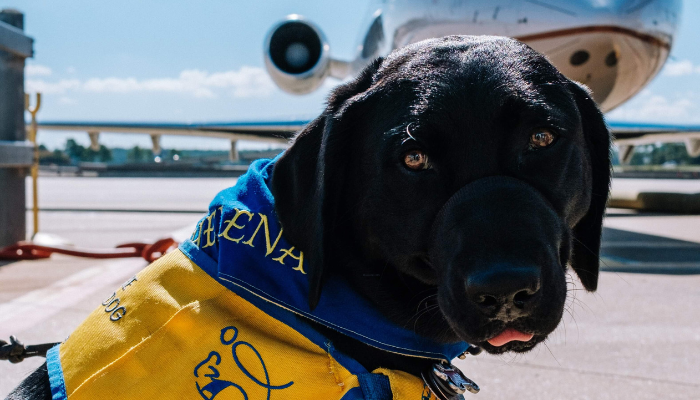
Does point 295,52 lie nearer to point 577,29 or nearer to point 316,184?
point 577,29

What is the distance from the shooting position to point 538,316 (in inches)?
41.6

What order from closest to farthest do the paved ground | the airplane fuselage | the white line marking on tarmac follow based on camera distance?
the paved ground → the white line marking on tarmac → the airplane fuselage

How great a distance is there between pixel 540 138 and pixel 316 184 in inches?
19.8

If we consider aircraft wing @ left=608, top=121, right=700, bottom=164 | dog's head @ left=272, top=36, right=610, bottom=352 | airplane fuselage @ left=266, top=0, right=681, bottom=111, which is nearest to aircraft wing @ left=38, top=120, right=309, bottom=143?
airplane fuselage @ left=266, top=0, right=681, bottom=111

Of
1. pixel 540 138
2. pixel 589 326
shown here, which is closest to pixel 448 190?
pixel 540 138

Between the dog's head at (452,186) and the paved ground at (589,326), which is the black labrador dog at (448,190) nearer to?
the dog's head at (452,186)

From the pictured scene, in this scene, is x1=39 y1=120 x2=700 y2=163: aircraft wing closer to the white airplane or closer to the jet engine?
the jet engine

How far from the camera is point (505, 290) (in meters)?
0.96

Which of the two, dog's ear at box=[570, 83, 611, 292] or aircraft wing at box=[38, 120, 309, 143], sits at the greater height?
dog's ear at box=[570, 83, 611, 292]

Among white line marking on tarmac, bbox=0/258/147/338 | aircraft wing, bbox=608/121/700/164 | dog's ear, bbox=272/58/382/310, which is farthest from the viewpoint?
aircraft wing, bbox=608/121/700/164

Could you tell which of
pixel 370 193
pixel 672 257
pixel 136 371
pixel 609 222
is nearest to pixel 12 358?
pixel 136 371

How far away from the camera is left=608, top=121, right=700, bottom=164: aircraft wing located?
1188 centimetres

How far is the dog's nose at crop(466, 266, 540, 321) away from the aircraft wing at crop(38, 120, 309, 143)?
461 inches

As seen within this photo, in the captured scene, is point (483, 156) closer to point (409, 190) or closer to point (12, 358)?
point (409, 190)
